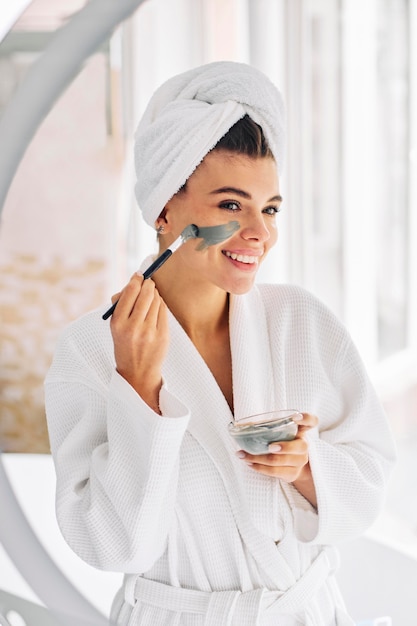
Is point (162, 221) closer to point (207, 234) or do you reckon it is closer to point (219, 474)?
point (207, 234)

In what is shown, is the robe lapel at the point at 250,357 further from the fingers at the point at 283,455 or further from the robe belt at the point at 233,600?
the robe belt at the point at 233,600

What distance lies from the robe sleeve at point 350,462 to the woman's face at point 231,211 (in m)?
0.14

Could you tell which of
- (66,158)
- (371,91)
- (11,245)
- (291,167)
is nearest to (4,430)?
(11,245)

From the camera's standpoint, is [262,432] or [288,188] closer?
[262,432]

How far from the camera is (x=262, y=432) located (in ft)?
2.24

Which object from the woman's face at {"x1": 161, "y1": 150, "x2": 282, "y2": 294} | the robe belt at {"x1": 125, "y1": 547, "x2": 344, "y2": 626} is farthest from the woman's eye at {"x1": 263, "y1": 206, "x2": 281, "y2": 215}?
the robe belt at {"x1": 125, "y1": 547, "x2": 344, "y2": 626}

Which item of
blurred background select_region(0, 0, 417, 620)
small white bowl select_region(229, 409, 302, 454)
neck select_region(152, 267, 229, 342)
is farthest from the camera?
blurred background select_region(0, 0, 417, 620)

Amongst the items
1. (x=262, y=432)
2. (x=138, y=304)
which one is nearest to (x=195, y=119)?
(x=138, y=304)

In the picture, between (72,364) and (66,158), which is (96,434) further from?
(66,158)

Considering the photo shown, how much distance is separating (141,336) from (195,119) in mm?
203

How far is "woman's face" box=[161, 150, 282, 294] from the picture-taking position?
0.74 m

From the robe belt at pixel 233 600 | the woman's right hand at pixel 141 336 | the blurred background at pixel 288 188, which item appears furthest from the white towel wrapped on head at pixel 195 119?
the robe belt at pixel 233 600

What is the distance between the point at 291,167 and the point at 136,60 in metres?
0.24

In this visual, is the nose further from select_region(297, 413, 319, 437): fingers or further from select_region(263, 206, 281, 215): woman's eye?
select_region(297, 413, 319, 437): fingers
